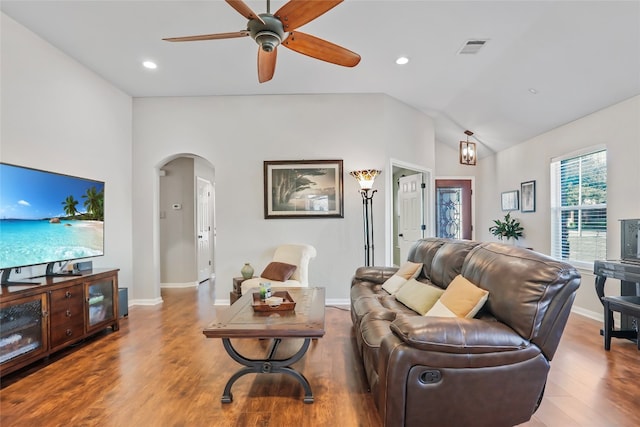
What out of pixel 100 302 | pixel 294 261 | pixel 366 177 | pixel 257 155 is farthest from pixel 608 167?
pixel 100 302

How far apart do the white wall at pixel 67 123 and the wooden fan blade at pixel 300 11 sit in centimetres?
280

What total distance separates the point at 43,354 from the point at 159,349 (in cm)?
87

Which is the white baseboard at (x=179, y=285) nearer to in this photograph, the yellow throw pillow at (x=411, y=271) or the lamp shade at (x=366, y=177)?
the lamp shade at (x=366, y=177)

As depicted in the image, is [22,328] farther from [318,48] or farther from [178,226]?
[178,226]

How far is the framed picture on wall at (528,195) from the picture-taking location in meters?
5.10

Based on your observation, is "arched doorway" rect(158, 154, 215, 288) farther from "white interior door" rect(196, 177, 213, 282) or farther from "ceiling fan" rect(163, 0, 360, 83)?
"ceiling fan" rect(163, 0, 360, 83)

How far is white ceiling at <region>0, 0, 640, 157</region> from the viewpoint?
2910mm

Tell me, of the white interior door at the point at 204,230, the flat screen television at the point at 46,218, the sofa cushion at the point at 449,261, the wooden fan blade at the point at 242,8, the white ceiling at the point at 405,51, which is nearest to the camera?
the wooden fan blade at the point at 242,8

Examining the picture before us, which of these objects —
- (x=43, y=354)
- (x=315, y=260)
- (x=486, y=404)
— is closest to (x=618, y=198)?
(x=486, y=404)

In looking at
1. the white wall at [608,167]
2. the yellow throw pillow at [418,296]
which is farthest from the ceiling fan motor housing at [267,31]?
the white wall at [608,167]

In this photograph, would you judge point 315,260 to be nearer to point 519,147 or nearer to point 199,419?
point 199,419

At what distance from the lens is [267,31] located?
2096 millimetres

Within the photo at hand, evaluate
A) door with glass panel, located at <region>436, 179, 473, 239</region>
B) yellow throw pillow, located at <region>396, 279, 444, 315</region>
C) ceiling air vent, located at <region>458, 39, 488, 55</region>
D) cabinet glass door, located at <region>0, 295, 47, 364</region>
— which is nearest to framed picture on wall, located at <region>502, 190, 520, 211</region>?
door with glass panel, located at <region>436, 179, 473, 239</region>

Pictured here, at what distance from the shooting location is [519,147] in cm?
550
